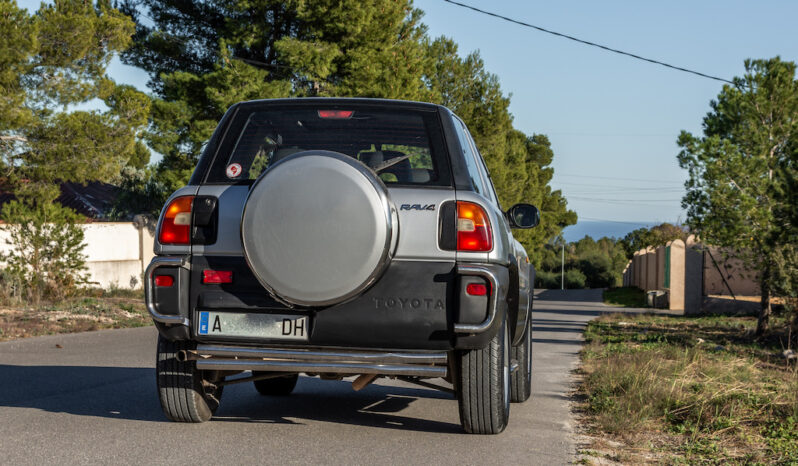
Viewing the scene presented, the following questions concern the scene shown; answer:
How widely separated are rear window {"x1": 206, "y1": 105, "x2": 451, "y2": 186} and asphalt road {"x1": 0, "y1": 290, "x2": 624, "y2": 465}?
1576 millimetres

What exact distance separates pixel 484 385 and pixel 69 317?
Answer: 11.6 meters

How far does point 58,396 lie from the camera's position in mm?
7367

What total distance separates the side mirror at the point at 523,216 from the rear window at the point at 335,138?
1.74m

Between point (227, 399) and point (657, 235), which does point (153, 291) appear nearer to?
point (227, 399)

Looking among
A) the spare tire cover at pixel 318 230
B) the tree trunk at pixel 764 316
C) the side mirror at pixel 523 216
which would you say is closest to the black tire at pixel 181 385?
the spare tire cover at pixel 318 230

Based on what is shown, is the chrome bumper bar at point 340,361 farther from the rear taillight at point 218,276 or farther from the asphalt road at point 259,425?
the asphalt road at point 259,425

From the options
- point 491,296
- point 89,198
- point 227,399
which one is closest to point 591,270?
point 89,198

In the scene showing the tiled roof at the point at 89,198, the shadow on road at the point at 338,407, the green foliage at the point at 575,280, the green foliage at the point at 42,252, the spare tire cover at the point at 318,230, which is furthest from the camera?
the green foliage at the point at 575,280

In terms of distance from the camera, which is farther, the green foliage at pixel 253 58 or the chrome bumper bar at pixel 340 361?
the green foliage at pixel 253 58

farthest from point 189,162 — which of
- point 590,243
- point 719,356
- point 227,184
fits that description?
point 590,243

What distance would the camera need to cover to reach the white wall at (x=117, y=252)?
25.1 meters

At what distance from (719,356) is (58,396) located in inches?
317

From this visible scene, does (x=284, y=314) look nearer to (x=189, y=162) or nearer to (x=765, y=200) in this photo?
(x=765, y=200)

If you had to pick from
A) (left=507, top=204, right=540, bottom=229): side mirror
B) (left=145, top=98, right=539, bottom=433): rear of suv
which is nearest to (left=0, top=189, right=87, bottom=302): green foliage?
(left=507, top=204, right=540, bottom=229): side mirror
